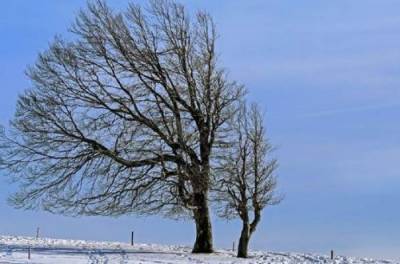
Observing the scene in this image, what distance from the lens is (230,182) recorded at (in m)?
34.2

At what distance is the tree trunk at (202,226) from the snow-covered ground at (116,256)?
55 cm

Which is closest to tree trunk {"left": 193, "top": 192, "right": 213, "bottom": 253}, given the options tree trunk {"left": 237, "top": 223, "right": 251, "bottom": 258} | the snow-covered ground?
the snow-covered ground

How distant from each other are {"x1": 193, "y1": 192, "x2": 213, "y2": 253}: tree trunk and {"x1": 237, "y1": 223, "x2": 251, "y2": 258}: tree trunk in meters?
1.42

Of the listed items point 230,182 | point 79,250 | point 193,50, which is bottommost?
point 79,250

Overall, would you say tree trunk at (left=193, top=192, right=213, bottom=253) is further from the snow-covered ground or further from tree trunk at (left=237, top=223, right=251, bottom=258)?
tree trunk at (left=237, top=223, right=251, bottom=258)

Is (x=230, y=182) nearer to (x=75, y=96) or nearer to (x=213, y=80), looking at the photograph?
(x=213, y=80)

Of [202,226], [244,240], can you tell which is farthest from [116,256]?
[244,240]

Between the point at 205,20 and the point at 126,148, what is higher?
the point at 205,20

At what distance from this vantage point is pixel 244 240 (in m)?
34.4

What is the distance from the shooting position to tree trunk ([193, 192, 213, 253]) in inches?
1373

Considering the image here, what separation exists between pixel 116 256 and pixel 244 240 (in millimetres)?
6440

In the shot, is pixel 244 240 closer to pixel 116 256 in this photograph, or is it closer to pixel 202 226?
pixel 202 226

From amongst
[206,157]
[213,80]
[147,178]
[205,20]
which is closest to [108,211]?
[147,178]

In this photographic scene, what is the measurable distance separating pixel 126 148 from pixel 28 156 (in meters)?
4.32
